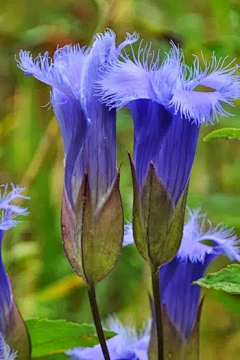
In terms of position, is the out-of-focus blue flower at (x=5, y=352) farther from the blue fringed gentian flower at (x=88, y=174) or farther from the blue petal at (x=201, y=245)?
the blue petal at (x=201, y=245)

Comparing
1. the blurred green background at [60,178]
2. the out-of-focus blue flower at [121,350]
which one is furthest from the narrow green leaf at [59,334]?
the blurred green background at [60,178]

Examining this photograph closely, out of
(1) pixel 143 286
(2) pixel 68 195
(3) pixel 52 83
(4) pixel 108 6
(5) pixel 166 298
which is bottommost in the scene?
(1) pixel 143 286

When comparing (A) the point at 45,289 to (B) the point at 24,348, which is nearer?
(B) the point at 24,348

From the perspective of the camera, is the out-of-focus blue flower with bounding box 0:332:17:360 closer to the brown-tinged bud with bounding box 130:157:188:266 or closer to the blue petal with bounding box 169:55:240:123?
the brown-tinged bud with bounding box 130:157:188:266

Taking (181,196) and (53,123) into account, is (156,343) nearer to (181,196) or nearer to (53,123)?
(181,196)

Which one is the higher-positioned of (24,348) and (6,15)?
(6,15)

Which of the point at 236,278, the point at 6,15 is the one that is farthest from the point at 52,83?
the point at 6,15
